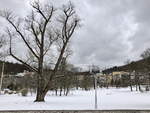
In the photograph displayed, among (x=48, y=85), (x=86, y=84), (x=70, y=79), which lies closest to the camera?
(x=48, y=85)

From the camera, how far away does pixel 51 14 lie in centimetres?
3111

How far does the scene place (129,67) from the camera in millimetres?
79312

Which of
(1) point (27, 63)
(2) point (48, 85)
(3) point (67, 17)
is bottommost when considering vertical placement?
(2) point (48, 85)

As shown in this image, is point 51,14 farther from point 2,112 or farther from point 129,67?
point 129,67

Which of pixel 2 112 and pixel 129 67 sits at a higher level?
pixel 129 67

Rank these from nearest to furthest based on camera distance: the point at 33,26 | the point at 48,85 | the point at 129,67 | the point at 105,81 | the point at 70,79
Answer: the point at 48,85 < the point at 33,26 < the point at 70,79 < the point at 129,67 < the point at 105,81

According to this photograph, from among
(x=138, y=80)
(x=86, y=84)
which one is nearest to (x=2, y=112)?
(x=138, y=80)

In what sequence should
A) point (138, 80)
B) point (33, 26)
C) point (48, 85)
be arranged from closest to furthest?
point (48, 85), point (33, 26), point (138, 80)

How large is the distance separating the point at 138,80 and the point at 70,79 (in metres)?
25.2

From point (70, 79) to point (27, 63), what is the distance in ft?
91.0

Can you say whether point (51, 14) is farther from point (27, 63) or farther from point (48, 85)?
point (48, 85)

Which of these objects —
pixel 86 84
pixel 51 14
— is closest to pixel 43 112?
pixel 51 14

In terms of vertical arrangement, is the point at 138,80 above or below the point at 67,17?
below

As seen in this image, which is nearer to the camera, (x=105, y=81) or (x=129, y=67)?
(x=129, y=67)
